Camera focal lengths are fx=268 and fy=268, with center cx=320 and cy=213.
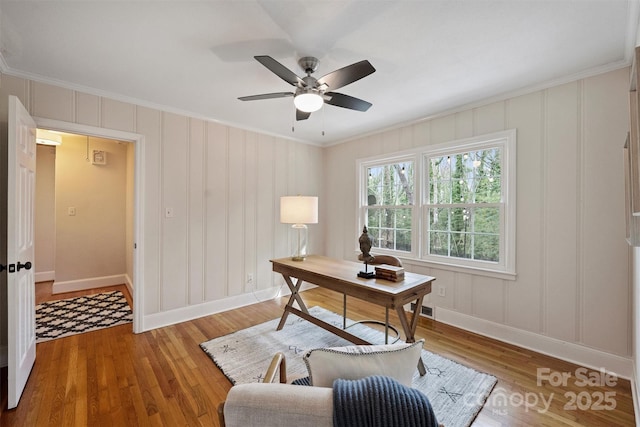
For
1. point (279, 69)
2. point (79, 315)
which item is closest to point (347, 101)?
point (279, 69)

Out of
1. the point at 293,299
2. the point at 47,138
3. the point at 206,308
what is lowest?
the point at 206,308

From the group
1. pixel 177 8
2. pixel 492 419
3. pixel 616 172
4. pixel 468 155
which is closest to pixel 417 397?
pixel 492 419

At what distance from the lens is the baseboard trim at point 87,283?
13.3 ft

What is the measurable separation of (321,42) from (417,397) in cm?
202

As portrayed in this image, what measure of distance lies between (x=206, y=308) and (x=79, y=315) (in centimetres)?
149

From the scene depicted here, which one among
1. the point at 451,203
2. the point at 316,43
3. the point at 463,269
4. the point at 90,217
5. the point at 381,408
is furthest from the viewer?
the point at 90,217

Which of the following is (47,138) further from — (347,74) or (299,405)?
(299,405)

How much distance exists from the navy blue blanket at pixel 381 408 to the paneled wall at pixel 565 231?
2.46m

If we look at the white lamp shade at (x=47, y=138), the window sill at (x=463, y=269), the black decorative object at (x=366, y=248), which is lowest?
the window sill at (x=463, y=269)

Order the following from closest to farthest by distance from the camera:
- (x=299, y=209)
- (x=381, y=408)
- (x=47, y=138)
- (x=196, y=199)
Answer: (x=381, y=408) < (x=299, y=209) < (x=196, y=199) < (x=47, y=138)

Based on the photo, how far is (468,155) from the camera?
3.02 metres

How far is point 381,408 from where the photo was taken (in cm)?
71

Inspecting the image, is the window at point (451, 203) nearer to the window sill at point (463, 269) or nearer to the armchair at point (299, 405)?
the window sill at point (463, 269)

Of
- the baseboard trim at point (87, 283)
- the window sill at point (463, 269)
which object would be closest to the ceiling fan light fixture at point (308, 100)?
the window sill at point (463, 269)
